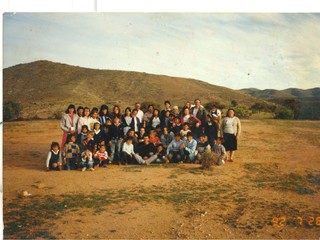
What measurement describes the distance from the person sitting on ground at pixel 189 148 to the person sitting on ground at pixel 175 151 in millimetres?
82

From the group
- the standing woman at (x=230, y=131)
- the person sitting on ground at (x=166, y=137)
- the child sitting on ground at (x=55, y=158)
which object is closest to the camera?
the child sitting on ground at (x=55, y=158)

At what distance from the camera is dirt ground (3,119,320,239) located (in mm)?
4465

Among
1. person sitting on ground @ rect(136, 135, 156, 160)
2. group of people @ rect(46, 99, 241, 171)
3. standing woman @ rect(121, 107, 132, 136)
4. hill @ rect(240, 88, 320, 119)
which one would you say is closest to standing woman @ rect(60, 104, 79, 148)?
group of people @ rect(46, 99, 241, 171)

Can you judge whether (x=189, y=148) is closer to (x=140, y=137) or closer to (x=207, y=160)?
(x=207, y=160)

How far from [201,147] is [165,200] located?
220cm

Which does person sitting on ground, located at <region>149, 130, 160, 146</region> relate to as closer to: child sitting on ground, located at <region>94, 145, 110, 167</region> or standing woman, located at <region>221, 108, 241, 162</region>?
child sitting on ground, located at <region>94, 145, 110, 167</region>

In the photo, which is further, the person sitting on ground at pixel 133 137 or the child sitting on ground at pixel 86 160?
the person sitting on ground at pixel 133 137

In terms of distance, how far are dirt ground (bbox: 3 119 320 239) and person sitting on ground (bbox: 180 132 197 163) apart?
0.27m

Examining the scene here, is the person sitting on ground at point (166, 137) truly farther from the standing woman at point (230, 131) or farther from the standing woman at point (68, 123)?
the standing woman at point (68, 123)

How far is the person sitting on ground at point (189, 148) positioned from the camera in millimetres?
7004

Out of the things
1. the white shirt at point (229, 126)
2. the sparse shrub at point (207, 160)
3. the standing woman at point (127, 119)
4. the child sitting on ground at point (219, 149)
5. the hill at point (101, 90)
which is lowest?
the sparse shrub at point (207, 160)

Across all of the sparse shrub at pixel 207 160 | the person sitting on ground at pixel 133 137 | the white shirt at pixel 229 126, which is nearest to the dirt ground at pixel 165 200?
the sparse shrub at pixel 207 160

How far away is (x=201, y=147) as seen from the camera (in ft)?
23.4
